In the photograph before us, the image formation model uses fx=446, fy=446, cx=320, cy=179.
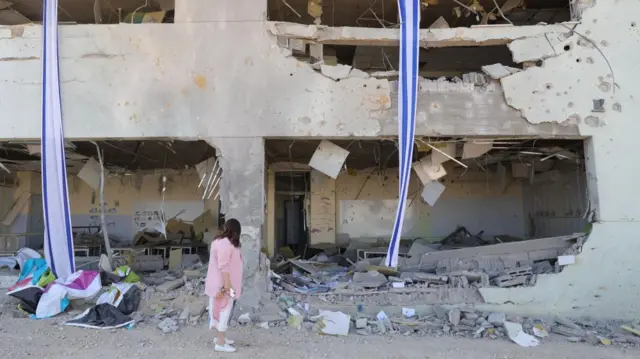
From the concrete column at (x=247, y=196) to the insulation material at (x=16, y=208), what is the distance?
822 centimetres

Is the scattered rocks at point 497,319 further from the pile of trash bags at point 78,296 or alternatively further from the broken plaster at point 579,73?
the pile of trash bags at point 78,296

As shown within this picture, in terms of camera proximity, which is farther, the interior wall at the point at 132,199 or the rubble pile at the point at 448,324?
the interior wall at the point at 132,199

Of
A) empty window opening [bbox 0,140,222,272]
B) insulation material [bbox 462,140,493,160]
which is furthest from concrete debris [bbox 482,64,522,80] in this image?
empty window opening [bbox 0,140,222,272]

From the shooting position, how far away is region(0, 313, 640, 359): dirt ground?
209 inches

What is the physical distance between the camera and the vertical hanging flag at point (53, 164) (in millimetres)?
7016

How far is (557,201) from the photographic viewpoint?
11031 millimetres

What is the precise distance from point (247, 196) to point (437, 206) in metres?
6.97

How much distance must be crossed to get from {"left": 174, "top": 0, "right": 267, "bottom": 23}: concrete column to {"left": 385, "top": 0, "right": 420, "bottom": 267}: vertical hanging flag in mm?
2286

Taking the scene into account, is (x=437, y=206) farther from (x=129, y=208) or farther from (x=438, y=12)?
(x=129, y=208)

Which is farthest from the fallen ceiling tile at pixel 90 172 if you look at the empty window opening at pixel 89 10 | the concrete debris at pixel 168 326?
the concrete debris at pixel 168 326

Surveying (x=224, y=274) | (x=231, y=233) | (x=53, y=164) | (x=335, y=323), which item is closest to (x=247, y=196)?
(x=231, y=233)

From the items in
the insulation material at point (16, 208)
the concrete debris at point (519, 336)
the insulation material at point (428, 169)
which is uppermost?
the insulation material at point (428, 169)

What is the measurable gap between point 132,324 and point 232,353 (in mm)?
1993

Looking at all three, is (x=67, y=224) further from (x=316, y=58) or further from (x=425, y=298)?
(x=425, y=298)
